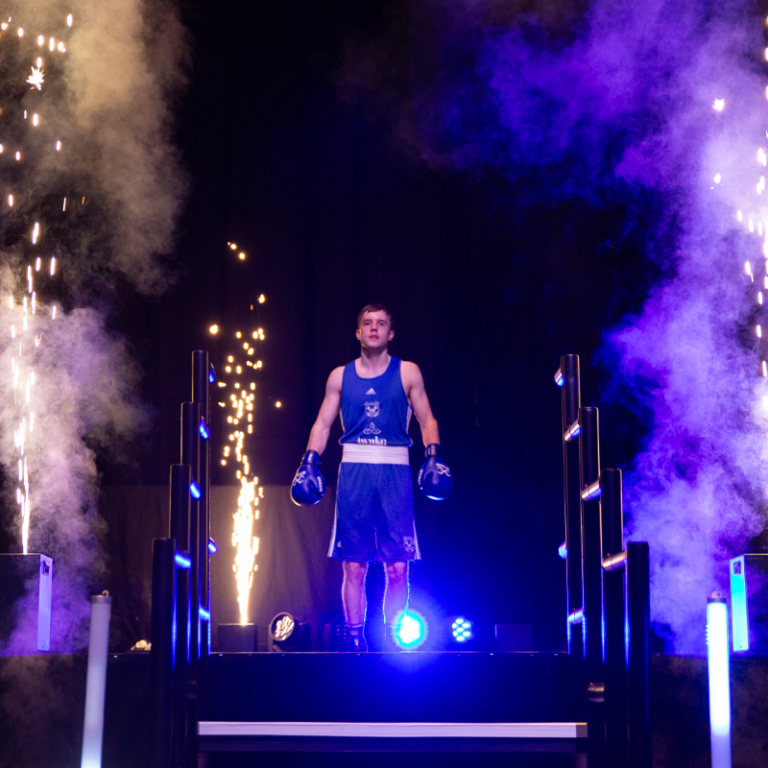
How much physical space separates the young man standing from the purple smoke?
172cm

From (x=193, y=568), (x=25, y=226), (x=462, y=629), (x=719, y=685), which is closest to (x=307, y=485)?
(x=193, y=568)

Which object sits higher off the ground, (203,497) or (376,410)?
(376,410)

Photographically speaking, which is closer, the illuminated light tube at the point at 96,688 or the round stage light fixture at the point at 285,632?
the illuminated light tube at the point at 96,688

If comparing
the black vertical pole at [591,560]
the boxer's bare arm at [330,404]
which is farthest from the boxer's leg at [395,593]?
the black vertical pole at [591,560]

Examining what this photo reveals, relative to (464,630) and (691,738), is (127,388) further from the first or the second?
(691,738)

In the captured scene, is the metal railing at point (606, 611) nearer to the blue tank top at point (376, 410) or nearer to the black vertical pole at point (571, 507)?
the black vertical pole at point (571, 507)

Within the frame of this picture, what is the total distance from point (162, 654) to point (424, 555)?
10.8 feet

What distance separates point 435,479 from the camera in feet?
11.2

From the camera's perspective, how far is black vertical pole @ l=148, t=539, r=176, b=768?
71.6 inches

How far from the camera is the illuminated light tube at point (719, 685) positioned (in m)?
1.49

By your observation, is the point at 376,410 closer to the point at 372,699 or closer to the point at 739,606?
the point at 372,699

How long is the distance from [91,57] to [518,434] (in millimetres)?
3188

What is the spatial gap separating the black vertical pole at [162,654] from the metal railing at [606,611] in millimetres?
960

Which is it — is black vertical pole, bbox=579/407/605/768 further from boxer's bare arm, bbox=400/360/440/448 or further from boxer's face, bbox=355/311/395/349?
boxer's face, bbox=355/311/395/349
